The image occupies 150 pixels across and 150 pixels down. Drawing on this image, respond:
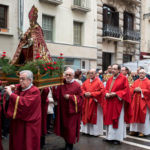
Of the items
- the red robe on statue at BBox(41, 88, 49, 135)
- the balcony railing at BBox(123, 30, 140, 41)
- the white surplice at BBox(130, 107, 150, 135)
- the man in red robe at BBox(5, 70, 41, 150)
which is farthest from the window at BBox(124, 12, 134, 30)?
the man in red robe at BBox(5, 70, 41, 150)

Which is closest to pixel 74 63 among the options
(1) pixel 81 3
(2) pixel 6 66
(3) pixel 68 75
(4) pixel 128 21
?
(1) pixel 81 3

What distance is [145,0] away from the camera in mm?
21469

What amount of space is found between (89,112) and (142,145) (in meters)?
1.72

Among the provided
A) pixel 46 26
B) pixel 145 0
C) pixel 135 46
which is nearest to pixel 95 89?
pixel 46 26

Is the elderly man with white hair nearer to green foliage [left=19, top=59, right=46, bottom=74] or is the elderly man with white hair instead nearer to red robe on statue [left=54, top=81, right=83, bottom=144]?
red robe on statue [left=54, top=81, right=83, bottom=144]

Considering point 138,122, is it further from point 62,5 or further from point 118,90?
point 62,5

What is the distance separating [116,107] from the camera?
6871mm

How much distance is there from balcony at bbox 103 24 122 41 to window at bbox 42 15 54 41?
4.20m

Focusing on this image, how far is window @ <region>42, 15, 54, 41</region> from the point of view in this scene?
47.6 feet

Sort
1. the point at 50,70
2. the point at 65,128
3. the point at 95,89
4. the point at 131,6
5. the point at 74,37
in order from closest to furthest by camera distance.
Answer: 1. the point at 50,70
2. the point at 65,128
3. the point at 95,89
4. the point at 74,37
5. the point at 131,6

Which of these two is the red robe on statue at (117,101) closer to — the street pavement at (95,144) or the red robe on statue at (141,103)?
the street pavement at (95,144)

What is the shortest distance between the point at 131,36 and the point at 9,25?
9.99m

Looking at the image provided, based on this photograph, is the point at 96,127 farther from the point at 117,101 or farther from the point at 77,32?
the point at 77,32

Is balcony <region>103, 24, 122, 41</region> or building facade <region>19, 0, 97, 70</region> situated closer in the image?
building facade <region>19, 0, 97, 70</region>
